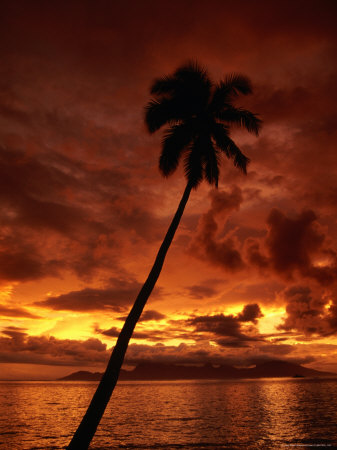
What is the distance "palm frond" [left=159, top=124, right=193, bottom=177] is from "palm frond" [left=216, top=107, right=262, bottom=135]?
208cm

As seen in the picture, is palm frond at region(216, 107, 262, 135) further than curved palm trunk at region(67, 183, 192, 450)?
Yes

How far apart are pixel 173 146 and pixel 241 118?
4.22 metres

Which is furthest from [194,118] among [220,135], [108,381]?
[108,381]

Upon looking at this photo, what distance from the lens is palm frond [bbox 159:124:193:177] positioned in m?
19.0

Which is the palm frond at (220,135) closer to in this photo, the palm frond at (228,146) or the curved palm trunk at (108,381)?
the palm frond at (228,146)

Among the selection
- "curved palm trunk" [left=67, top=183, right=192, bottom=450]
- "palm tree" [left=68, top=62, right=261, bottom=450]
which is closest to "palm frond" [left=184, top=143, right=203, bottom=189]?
"palm tree" [left=68, top=62, right=261, bottom=450]

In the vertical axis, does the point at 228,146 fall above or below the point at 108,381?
above

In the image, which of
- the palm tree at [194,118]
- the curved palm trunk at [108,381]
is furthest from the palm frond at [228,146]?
the curved palm trunk at [108,381]

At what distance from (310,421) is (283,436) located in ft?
43.9

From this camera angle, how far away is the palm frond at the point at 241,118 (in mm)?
19359

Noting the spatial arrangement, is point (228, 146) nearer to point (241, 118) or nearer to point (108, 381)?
point (241, 118)

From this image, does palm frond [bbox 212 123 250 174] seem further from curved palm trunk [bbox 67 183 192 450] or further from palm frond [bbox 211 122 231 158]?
curved palm trunk [bbox 67 183 192 450]

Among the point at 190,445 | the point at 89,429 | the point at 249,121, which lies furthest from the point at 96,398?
the point at 190,445

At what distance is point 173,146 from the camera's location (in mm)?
19047
